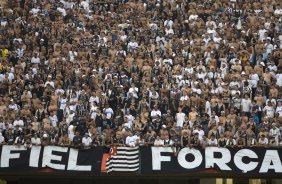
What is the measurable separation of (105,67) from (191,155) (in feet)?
21.0

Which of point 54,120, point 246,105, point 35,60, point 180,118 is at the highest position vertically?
point 35,60

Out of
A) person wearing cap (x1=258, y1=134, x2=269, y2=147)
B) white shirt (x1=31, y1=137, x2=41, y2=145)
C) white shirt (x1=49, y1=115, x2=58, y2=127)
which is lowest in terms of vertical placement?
white shirt (x1=31, y1=137, x2=41, y2=145)

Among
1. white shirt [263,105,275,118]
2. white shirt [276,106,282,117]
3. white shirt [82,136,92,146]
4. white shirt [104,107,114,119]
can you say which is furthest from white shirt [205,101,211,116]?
white shirt [82,136,92,146]

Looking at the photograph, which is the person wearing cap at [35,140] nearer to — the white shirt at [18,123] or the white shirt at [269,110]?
the white shirt at [18,123]

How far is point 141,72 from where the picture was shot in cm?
2791

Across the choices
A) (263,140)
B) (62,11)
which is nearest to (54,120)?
(263,140)

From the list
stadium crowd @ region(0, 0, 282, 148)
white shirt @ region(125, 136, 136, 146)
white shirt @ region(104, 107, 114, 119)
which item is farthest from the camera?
white shirt @ region(104, 107, 114, 119)

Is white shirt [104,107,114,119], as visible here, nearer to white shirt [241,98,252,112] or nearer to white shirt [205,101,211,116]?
white shirt [205,101,211,116]

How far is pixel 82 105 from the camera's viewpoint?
2623cm

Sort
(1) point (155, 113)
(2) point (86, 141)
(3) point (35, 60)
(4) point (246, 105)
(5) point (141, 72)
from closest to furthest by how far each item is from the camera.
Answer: (2) point (86, 141) < (1) point (155, 113) < (4) point (246, 105) < (5) point (141, 72) < (3) point (35, 60)

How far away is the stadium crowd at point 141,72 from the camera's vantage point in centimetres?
2464

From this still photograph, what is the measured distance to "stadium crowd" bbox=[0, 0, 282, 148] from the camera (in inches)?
970

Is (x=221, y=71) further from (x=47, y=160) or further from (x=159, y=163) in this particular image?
(x=47, y=160)

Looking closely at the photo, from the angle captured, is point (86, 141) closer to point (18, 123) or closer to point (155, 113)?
point (18, 123)
